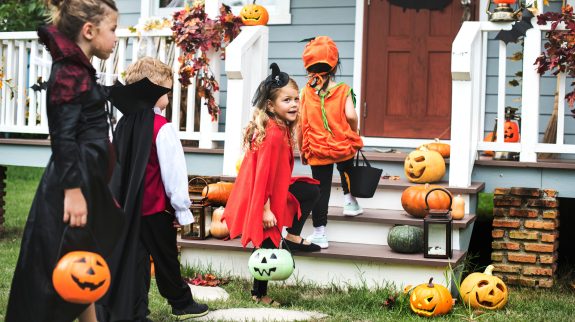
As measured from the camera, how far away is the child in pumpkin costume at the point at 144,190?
13.7 ft

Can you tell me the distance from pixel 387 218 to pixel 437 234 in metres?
0.46

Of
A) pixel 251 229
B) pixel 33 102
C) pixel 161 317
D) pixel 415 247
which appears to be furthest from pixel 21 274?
pixel 33 102

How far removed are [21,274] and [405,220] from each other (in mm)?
3003

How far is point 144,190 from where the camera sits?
14.2 ft

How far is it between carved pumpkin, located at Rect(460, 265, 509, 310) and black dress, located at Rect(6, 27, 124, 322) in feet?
8.49

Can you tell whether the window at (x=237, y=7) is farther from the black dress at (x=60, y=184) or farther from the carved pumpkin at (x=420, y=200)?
the black dress at (x=60, y=184)

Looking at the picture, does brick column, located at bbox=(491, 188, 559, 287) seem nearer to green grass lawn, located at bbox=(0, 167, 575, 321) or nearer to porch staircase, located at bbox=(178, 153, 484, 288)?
green grass lawn, located at bbox=(0, 167, 575, 321)

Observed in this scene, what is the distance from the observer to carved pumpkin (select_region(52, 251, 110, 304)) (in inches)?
127

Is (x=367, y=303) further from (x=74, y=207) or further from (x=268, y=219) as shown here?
(x=74, y=207)

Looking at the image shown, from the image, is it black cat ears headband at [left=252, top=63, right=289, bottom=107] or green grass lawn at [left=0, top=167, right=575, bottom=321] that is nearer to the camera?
green grass lawn at [left=0, top=167, right=575, bottom=321]

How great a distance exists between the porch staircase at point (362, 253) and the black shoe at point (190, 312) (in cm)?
108

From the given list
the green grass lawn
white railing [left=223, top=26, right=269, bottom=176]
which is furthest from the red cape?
white railing [left=223, top=26, right=269, bottom=176]

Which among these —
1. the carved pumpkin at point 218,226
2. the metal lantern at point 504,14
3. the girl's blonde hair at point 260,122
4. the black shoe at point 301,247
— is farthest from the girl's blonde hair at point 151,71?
the metal lantern at point 504,14

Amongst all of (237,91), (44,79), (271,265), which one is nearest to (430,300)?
(271,265)
